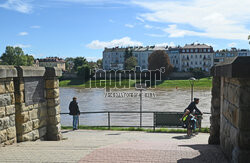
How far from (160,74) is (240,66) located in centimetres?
8543

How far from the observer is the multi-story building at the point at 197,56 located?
4801 inches

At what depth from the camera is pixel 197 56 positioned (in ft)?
403

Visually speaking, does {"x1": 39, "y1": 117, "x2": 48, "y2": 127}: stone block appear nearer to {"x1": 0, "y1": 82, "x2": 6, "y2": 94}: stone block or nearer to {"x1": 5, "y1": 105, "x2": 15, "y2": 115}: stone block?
{"x1": 5, "y1": 105, "x2": 15, "y2": 115}: stone block

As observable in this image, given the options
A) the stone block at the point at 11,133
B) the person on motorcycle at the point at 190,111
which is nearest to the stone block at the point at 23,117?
the stone block at the point at 11,133

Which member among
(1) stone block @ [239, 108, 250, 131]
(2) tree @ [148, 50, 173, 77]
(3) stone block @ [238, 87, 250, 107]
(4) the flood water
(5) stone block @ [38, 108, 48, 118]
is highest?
(2) tree @ [148, 50, 173, 77]

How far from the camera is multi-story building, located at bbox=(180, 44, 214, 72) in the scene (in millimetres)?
121938

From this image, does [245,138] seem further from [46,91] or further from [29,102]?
[46,91]

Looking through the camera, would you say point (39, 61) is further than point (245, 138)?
Yes

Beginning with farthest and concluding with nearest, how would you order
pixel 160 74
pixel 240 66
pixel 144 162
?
pixel 160 74 → pixel 144 162 → pixel 240 66

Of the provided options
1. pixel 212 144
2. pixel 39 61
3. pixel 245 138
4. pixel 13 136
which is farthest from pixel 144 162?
pixel 39 61

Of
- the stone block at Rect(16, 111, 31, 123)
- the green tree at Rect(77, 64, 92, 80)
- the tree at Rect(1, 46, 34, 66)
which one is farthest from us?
the tree at Rect(1, 46, 34, 66)

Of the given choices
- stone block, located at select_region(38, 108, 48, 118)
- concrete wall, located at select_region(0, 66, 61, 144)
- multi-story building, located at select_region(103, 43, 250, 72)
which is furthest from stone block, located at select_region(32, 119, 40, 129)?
multi-story building, located at select_region(103, 43, 250, 72)

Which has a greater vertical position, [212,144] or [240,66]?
[240,66]

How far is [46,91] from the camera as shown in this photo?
8766 millimetres
